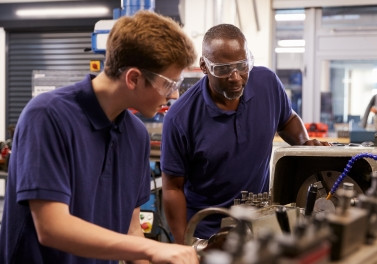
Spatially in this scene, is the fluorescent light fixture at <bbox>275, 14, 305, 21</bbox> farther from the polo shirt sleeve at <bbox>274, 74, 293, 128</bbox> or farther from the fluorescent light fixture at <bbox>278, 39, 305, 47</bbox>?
the polo shirt sleeve at <bbox>274, 74, 293, 128</bbox>

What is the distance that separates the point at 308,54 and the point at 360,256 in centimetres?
460

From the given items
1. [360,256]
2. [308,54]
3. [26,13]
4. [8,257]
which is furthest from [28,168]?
[26,13]

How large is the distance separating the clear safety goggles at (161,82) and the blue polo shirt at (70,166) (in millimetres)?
138

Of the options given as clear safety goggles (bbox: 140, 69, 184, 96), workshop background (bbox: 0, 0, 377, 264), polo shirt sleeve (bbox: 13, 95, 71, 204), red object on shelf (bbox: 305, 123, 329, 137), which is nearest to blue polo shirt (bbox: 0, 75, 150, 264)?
polo shirt sleeve (bbox: 13, 95, 71, 204)

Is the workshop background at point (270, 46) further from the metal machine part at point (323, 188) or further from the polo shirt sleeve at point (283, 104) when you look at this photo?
the metal machine part at point (323, 188)

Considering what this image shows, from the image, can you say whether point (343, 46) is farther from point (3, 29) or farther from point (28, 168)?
point (28, 168)

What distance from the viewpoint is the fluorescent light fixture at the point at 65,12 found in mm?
5164

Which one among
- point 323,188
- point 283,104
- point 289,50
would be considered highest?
point 289,50

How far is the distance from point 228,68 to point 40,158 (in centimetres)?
72

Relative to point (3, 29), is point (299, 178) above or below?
below

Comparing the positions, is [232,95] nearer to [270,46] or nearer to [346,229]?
[346,229]

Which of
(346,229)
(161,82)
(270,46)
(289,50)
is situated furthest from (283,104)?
(289,50)

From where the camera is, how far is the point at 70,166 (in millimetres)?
1113

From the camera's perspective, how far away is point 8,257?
1136mm
